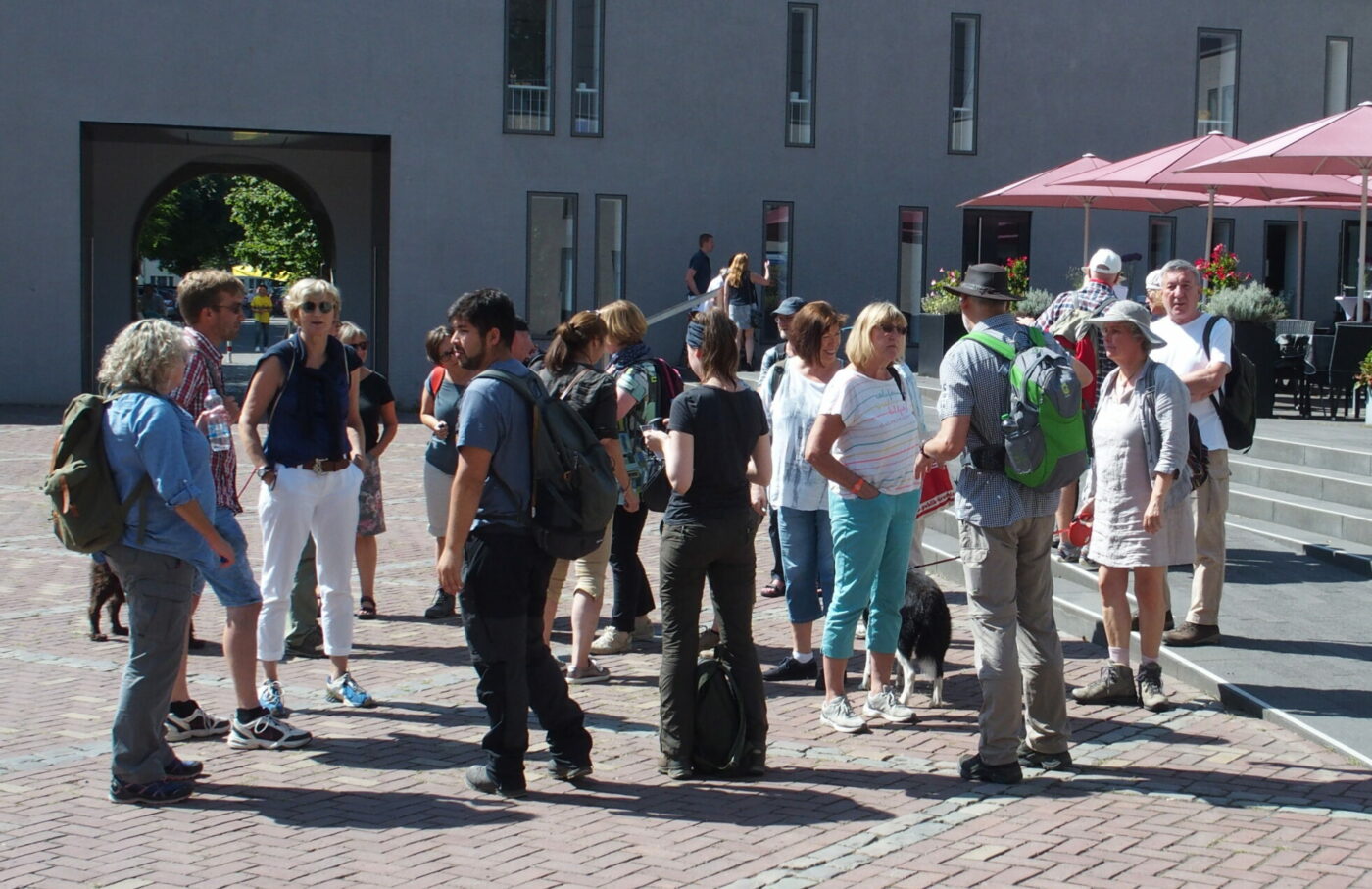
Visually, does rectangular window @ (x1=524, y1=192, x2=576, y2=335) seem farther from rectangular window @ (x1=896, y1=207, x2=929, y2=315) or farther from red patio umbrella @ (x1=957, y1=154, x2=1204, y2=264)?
red patio umbrella @ (x1=957, y1=154, x2=1204, y2=264)

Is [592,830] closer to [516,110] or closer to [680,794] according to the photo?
[680,794]

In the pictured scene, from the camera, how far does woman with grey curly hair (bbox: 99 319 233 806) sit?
5.26 meters

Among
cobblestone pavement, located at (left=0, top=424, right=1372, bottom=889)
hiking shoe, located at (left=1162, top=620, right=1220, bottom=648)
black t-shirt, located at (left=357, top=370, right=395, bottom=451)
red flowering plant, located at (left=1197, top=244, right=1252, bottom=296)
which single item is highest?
red flowering plant, located at (left=1197, top=244, right=1252, bottom=296)

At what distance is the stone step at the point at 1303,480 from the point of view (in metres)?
10.4

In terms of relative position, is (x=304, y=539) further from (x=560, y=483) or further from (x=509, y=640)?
(x=560, y=483)

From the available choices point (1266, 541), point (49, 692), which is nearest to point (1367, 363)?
point (1266, 541)

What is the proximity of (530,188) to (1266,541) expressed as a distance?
634 inches

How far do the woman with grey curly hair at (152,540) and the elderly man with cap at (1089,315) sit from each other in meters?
5.15

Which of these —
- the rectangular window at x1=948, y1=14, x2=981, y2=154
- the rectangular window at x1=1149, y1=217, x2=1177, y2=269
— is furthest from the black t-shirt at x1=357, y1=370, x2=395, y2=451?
the rectangular window at x1=1149, y1=217, x2=1177, y2=269

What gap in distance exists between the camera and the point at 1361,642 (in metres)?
7.49

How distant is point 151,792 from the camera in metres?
5.34

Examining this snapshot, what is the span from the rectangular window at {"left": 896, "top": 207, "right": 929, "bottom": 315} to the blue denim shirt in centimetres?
2104

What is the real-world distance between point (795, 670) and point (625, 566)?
1221 mm

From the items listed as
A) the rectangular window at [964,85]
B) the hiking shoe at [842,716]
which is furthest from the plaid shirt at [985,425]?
the rectangular window at [964,85]
